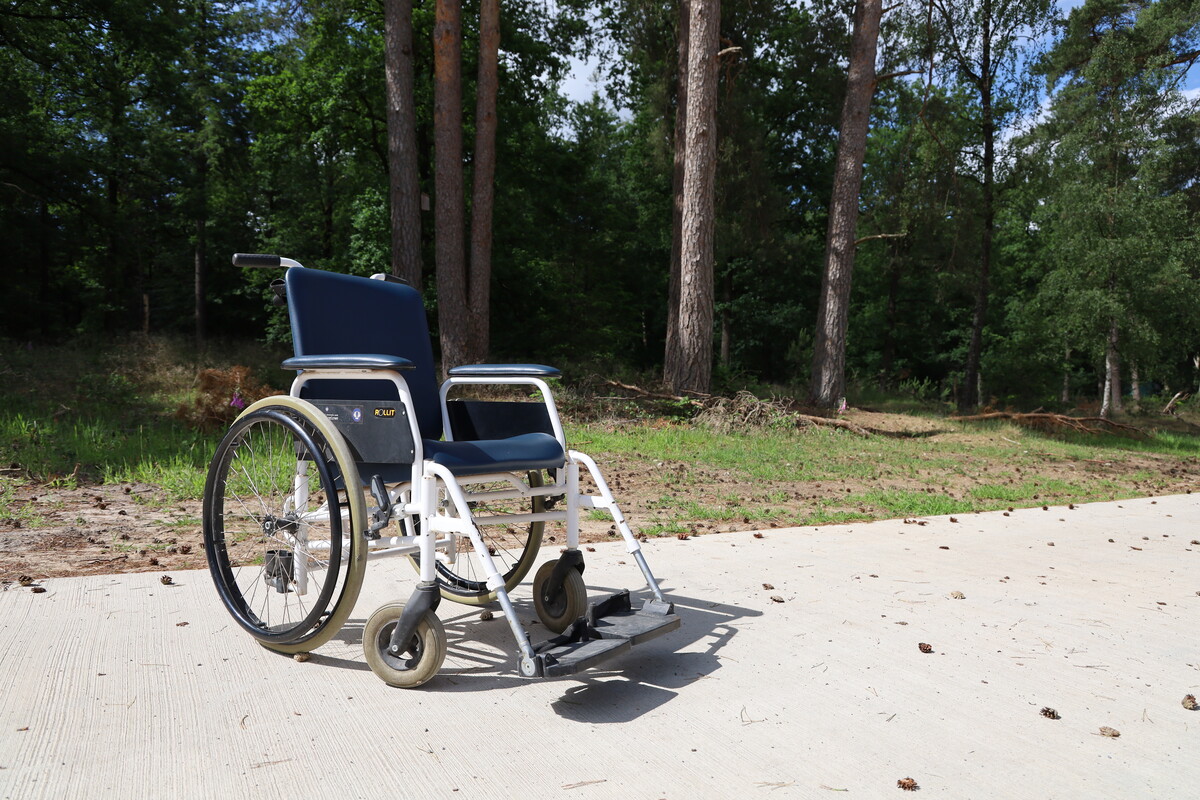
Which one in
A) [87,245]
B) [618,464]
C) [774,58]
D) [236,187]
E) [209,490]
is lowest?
[618,464]

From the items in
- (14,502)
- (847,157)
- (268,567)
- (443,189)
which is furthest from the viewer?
(847,157)

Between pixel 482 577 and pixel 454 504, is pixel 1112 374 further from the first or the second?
pixel 454 504

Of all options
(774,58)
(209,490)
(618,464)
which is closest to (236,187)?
(774,58)

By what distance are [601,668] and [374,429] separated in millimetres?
1047

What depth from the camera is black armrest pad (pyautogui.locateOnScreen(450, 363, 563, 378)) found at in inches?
115

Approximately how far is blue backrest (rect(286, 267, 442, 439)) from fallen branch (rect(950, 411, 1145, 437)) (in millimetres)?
11685

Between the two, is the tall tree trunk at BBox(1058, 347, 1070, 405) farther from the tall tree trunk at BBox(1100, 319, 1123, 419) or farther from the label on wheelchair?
the label on wheelchair

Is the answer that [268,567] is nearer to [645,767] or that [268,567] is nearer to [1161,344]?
[645,767]

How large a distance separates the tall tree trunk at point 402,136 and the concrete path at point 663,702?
32.0 feet

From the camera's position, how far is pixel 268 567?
2.83m

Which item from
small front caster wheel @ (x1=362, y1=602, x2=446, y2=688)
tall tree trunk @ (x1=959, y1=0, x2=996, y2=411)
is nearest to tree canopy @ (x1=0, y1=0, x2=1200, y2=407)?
tall tree trunk @ (x1=959, y1=0, x2=996, y2=411)

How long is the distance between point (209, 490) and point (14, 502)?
3.19m

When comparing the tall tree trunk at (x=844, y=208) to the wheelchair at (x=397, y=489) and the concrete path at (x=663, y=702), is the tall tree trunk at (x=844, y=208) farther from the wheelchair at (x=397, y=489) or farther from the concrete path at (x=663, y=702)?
the wheelchair at (x=397, y=489)

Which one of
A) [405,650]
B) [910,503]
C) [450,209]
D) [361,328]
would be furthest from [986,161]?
[405,650]
